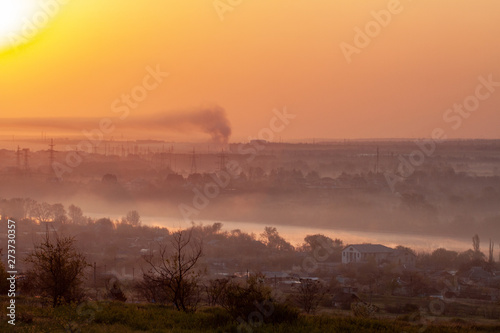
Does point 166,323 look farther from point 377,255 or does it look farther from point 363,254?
point 377,255

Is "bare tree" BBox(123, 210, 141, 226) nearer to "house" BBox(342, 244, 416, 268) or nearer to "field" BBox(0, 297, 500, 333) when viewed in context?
"house" BBox(342, 244, 416, 268)

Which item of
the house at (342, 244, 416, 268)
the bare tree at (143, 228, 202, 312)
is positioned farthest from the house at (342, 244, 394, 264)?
the bare tree at (143, 228, 202, 312)

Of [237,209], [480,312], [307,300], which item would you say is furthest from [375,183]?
[307,300]

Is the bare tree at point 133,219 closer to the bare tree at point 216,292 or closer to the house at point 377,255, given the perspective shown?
the house at point 377,255

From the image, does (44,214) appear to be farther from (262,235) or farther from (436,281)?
(436,281)

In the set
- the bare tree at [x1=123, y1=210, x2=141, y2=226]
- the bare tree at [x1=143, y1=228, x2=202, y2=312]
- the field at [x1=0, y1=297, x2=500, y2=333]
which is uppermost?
the bare tree at [x1=123, y1=210, x2=141, y2=226]

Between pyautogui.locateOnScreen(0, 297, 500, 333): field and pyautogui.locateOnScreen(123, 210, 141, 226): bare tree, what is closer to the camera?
pyautogui.locateOnScreen(0, 297, 500, 333): field

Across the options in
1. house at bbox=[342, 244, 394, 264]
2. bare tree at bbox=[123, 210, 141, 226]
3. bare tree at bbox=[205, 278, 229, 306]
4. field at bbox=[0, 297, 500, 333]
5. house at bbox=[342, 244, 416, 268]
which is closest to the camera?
field at bbox=[0, 297, 500, 333]

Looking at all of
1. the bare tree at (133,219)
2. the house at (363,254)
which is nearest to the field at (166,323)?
the house at (363,254)
